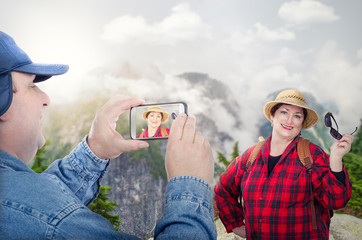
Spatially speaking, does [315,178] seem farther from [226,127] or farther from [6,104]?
[226,127]

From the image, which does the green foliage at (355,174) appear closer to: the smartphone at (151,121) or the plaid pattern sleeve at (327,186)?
the plaid pattern sleeve at (327,186)

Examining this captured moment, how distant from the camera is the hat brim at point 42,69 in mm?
640

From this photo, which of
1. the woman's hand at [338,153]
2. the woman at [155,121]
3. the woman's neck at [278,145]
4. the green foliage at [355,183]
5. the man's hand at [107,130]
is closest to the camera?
the man's hand at [107,130]

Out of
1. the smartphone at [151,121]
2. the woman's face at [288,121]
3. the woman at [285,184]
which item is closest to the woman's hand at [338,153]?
the woman at [285,184]

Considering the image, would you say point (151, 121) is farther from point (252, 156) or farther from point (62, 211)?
point (252, 156)

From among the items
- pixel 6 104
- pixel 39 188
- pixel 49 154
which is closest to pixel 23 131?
pixel 6 104

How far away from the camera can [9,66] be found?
24.1 inches

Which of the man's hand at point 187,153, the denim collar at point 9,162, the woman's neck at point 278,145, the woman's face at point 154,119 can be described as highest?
the woman's neck at point 278,145

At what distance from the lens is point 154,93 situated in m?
8.90

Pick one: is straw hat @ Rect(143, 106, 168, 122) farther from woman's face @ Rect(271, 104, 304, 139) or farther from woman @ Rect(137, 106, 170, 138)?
woman's face @ Rect(271, 104, 304, 139)

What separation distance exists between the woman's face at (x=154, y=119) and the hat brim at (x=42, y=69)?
0.27 metres

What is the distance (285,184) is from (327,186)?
0.15m

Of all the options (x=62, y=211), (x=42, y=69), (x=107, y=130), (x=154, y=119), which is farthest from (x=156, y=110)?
(x=62, y=211)

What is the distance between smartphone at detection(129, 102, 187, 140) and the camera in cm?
87
